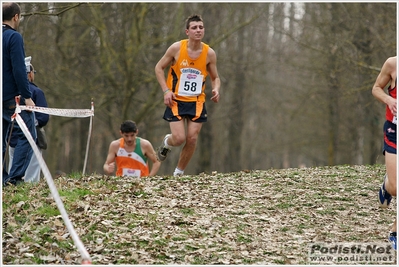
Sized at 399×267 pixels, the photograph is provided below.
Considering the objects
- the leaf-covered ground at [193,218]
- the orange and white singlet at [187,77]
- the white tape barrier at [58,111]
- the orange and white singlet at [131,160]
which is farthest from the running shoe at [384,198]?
the orange and white singlet at [131,160]

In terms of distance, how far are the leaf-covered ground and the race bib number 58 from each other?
1257 mm

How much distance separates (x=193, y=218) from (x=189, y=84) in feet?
10.3

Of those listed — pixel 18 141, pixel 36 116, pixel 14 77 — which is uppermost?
pixel 14 77

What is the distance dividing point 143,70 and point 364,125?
7.41 metres

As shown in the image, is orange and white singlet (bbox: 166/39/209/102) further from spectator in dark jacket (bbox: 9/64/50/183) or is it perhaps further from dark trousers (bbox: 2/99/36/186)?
dark trousers (bbox: 2/99/36/186)

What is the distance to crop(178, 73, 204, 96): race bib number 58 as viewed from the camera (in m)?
10.5

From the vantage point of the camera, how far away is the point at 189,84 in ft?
34.6

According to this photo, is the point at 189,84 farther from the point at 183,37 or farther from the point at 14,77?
the point at 183,37

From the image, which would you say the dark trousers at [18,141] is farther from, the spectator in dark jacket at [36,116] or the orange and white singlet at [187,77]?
the orange and white singlet at [187,77]

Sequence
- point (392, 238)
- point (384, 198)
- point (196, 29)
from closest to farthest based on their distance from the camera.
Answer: point (392, 238) < point (384, 198) < point (196, 29)

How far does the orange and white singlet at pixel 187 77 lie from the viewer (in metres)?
10.5

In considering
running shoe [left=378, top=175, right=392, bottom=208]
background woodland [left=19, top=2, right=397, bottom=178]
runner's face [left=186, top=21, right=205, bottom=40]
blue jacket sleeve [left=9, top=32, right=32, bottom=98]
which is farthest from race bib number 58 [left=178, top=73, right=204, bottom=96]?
background woodland [left=19, top=2, right=397, bottom=178]

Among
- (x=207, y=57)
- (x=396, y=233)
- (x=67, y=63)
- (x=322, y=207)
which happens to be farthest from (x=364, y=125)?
(x=396, y=233)

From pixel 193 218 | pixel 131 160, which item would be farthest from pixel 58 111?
pixel 131 160
